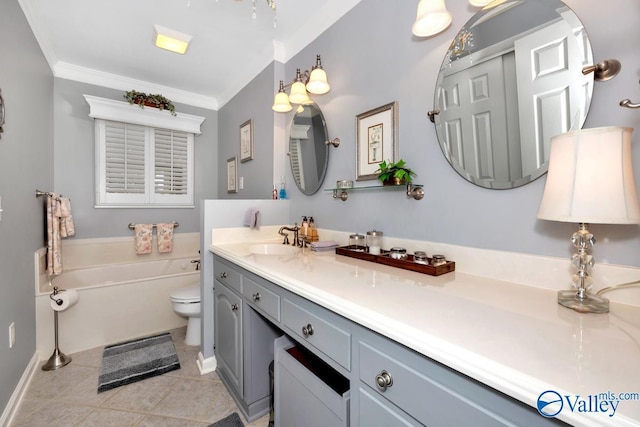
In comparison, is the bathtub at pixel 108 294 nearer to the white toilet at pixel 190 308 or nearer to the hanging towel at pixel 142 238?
the hanging towel at pixel 142 238

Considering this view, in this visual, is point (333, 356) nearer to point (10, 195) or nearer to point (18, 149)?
point (10, 195)

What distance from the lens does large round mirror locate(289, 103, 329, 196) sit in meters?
2.03

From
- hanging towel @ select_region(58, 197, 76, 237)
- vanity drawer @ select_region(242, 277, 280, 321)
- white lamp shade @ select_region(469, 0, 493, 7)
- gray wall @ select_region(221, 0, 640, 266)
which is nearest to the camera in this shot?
gray wall @ select_region(221, 0, 640, 266)

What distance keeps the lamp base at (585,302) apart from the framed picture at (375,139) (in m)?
0.93

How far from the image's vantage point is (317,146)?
2072 millimetres

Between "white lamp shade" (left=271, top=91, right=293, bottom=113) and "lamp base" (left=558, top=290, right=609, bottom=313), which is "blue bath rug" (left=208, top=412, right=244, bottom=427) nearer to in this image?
"lamp base" (left=558, top=290, right=609, bottom=313)

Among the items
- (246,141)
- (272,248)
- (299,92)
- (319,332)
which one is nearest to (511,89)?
(319,332)

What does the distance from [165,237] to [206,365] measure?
1817 mm

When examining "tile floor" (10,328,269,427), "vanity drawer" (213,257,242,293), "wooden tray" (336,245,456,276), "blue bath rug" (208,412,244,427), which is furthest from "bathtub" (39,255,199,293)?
"wooden tray" (336,245,456,276)

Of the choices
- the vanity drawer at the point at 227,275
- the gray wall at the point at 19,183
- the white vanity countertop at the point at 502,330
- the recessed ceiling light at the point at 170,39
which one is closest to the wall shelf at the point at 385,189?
the white vanity countertop at the point at 502,330

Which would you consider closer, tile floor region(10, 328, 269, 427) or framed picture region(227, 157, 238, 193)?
tile floor region(10, 328, 269, 427)

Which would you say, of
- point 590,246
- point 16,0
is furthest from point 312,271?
point 16,0

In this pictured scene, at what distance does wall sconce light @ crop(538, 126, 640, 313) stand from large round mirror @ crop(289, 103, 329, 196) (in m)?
1.38
